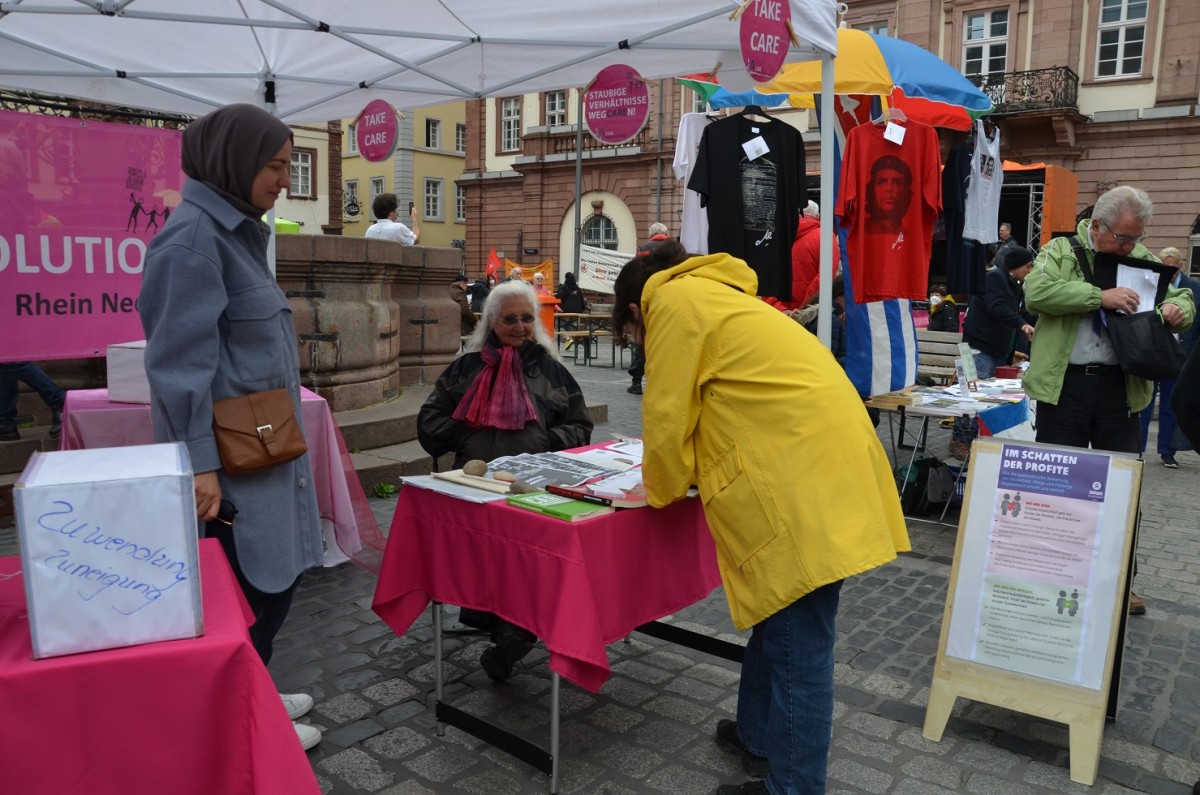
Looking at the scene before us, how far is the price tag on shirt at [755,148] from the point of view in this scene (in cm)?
562

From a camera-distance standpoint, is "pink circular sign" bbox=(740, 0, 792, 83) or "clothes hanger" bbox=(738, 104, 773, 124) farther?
"clothes hanger" bbox=(738, 104, 773, 124)

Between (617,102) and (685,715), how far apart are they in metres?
3.38

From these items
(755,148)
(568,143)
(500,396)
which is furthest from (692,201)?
(568,143)

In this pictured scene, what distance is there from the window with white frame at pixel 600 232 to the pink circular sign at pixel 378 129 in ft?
81.4

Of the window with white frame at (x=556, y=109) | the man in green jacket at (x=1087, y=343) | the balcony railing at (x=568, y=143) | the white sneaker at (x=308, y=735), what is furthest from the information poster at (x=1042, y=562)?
the window with white frame at (x=556, y=109)

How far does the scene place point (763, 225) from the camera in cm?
573

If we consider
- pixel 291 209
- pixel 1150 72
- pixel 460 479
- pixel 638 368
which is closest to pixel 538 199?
pixel 291 209

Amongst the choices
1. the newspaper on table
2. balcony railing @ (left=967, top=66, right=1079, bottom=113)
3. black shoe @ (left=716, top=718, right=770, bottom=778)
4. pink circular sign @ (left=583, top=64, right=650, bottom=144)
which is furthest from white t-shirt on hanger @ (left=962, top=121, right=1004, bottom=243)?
balcony railing @ (left=967, top=66, right=1079, bottom=113)

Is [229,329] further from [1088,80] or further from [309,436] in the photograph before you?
[1088,80]

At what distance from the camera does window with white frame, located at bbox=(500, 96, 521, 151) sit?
34.4 meters

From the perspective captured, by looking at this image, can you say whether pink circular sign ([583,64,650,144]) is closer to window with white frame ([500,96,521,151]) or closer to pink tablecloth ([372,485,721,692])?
pink tablecloth ([372,485,721,692])

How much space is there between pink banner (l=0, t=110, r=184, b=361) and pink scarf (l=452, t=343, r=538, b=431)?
249 centimetres

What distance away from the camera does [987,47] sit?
23531mm

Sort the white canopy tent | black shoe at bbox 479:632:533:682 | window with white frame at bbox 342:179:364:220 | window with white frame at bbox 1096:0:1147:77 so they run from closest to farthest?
black shoe at bbox 479:632:533:682 → the white canopy tent → window with white frame at bbox 1096:0:1147:77 → window with white frame at bbox 342:179:364:220
